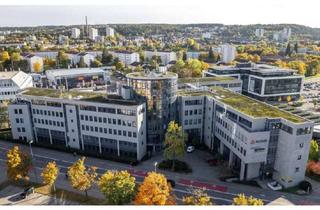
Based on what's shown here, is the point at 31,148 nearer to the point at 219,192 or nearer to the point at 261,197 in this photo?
the point at 219,192

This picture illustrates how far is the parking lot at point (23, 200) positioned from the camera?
42719 mm

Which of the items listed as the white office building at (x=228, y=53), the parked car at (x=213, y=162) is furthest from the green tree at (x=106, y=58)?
the parked car at (x=213, y=162)

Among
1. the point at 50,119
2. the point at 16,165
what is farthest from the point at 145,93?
the point at 16,165

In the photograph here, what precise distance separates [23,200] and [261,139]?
38.3 meters

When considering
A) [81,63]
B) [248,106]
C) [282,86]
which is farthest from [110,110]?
[81,63]

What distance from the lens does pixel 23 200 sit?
43.5 m

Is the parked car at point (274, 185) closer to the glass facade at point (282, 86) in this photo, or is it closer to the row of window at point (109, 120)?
the row of window at point (109, 120)

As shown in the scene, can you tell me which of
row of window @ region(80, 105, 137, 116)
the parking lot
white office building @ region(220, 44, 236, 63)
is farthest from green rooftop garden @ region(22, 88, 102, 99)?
white office building @ region(220, 44, 236, 63)

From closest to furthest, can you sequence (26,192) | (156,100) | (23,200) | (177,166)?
(23,200), (26,192), (177,166), (156,100)

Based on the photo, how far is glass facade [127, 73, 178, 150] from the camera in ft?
182

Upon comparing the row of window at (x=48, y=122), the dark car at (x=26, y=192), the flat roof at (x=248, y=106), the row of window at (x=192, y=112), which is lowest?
the dark car at (x=26, y=192)

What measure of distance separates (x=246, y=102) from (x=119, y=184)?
3222 cm

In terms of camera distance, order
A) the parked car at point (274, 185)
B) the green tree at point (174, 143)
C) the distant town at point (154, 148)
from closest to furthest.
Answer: the distant town at point (154, 148), the parked car at point (274, 185), the green tree at point (174, 143)

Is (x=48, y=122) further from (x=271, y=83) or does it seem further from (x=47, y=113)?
(x=271, y=83)
